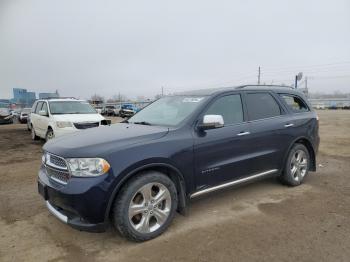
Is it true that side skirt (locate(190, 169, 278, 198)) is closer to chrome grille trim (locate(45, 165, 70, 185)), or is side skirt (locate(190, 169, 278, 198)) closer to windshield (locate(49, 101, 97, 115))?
chrome grille trim (locate(45, 165, 70, 185))

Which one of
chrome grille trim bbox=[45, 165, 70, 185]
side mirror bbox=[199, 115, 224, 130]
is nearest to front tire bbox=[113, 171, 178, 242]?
chrome grille trim bbox=[45, 165, 70, 185]

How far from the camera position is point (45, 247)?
11.0 ft

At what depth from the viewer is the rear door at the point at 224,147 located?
3871 millimetres

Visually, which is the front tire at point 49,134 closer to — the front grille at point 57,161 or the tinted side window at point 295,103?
the front grille at point 57,161

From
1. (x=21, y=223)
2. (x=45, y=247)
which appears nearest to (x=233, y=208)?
(x=45, y=247)

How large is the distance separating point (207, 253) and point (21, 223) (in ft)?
8.16

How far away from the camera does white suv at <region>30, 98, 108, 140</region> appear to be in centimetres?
916

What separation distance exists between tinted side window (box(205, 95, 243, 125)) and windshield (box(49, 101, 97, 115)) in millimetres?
7025

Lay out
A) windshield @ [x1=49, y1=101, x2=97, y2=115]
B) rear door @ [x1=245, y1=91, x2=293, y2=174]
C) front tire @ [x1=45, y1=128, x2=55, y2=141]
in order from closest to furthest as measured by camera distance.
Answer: rear door @ [x1=245, y1=91, x2=293, y2=174], front tire @ [x1=45, y1=128, x2=55, y2=141], windshield @ [x1=49, y1=101, x2=97, y2=115]

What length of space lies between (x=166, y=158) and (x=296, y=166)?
114 inches

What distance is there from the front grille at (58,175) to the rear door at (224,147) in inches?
60.8

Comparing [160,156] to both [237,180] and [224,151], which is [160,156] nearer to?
[224,151]

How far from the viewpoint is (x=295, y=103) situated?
557 cm

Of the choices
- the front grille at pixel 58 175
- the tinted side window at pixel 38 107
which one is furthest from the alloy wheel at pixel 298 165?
the tinted side window at pixel 38 107
